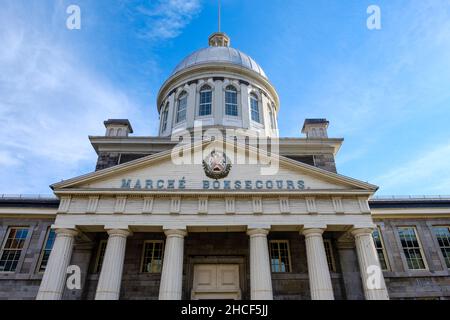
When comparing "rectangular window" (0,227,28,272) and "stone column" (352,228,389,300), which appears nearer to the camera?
"stone column" (352,228,389,300)

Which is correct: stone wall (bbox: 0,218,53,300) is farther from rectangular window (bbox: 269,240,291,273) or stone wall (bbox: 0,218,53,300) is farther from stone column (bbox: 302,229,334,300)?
stone column (bbox: 302,229,334,300)

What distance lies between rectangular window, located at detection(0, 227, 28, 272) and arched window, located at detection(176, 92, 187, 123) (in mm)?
13204

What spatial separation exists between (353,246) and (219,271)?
7159 mm

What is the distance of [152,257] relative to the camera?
55.3 ft

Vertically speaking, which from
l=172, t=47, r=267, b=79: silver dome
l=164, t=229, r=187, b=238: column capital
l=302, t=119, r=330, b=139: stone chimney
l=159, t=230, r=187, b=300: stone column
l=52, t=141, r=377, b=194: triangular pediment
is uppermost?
l=172, t=47, r=267, b=79: silver dome

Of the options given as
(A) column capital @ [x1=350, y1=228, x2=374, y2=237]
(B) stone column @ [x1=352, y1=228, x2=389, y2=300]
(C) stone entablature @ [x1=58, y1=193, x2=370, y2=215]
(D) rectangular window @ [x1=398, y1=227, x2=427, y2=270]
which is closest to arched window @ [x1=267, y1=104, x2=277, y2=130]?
(D) rectangular window @ [x1=398, y1=227, x2=427, y2=270]

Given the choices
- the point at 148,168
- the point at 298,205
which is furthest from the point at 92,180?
the point at 298,205

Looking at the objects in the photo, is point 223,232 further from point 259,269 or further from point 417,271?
point 417,271

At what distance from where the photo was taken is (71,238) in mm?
14430

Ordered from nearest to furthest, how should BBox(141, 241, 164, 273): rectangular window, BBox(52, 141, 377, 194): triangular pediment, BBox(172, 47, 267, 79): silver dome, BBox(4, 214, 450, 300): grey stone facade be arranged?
BBox(52, 141, 377, 194): triangular pediment → BBox(4, 214, 450, 300): grey stone facade → BBox(141, 241, 164, 273): rectangular window → BBox(172, 47, 267, 79): silver dome

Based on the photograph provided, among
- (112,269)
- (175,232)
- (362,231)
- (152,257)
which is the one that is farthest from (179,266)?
(362,231)

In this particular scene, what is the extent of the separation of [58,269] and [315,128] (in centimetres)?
1701

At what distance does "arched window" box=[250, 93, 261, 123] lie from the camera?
2604cm
